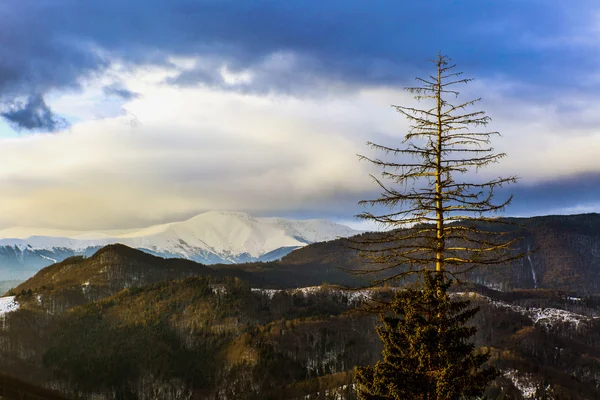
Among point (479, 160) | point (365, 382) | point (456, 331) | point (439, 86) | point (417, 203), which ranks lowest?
point (365, 382)

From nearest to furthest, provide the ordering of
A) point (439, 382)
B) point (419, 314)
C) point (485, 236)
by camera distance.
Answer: point (439, 382) → point (419, 314) → point (485, 236)

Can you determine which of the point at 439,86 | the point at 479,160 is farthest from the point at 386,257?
the point at 439,86

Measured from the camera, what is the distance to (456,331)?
101 feet

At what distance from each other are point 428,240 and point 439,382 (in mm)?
8263

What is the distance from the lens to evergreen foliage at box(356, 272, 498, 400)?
30.4 meters

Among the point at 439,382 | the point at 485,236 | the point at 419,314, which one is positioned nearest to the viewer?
the point at 439,382

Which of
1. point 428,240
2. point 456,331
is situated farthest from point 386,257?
point 456,331

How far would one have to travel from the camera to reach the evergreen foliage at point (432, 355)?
30.4 m

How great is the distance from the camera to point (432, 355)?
102ft

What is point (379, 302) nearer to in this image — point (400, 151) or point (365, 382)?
point (365, 382)

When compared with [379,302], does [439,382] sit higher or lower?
lower

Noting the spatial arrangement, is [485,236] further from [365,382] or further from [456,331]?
[365,382]

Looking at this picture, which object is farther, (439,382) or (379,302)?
(379,302)

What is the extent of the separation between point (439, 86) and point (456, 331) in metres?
15.2
